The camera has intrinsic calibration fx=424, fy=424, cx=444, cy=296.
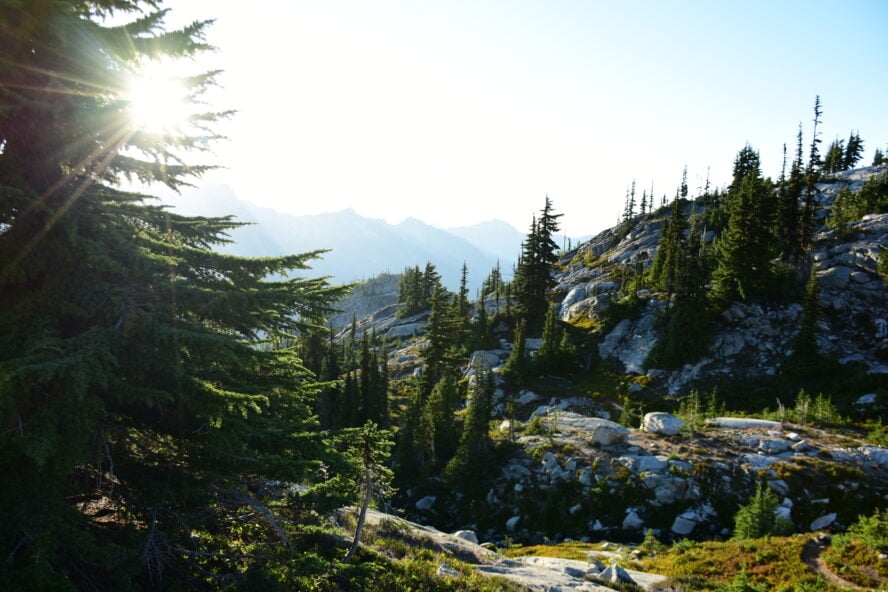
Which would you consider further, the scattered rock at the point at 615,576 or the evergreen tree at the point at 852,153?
the evergreen tree at the point at 852,153

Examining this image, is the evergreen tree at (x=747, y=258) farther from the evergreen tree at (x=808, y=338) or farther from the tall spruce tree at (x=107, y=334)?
the tall spruce tree at (x=107, y=334)

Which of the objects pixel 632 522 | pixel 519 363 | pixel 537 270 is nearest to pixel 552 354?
pixel 519 363

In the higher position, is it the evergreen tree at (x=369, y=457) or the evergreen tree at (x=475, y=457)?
the evergreen tree at (x=369, y=457)

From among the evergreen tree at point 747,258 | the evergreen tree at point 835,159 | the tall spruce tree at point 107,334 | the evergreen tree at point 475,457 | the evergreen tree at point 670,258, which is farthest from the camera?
the evergreen tree at point 835,159

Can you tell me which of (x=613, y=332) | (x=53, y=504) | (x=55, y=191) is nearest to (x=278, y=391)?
(x=53, y=504)

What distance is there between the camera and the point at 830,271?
53.6m

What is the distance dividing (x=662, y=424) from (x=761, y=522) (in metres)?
14.1

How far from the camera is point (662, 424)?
37.1 m

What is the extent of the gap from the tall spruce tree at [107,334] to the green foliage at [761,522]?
25492mm

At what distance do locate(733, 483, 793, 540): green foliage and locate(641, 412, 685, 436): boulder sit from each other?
12.5 meters

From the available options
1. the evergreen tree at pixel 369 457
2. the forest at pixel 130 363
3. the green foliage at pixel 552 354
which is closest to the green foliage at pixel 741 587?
A: the forest at pixel 130 363

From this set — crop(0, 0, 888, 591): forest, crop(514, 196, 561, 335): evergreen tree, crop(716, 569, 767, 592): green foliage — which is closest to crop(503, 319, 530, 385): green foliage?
crop(514, 196, 561, 335): evergreen tree

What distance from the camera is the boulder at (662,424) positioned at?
120ft

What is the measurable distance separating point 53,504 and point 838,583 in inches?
967
